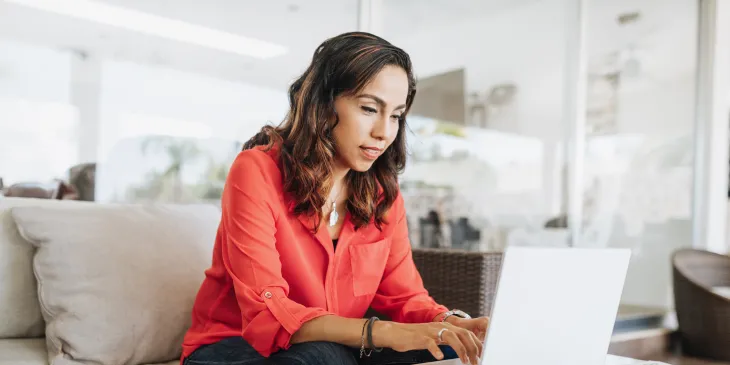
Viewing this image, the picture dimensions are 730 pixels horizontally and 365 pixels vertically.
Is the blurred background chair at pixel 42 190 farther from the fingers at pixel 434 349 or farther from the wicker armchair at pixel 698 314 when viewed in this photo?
the wicker armchair at pixel 698 314

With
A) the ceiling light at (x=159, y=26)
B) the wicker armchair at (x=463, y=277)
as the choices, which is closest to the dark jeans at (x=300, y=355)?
the wicker armchair at (x=463, y=277)

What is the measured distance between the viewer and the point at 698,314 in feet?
10.1

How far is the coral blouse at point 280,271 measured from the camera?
4.08 ft

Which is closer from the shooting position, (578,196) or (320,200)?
(320,200)

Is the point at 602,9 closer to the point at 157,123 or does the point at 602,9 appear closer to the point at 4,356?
the point at 157,123

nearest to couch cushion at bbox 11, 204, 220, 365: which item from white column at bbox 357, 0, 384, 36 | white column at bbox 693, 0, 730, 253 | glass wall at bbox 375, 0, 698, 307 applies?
white column at bbox 357, 0, 384, 36

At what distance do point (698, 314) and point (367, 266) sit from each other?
7.49 ft

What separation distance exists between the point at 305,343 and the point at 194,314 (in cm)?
37

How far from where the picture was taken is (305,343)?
1.19 meters

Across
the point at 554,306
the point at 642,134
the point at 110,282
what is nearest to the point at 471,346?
the point at 554,306

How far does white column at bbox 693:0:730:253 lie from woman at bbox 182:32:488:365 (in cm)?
333

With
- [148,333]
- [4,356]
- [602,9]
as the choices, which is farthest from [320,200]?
[602,9]

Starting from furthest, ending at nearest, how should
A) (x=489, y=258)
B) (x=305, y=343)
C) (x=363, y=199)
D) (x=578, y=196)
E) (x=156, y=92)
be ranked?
(x=578, y=196) → (x=156, y=92) → (x=489, y=258) → (x=363, y=199) → (x=305, y=343)

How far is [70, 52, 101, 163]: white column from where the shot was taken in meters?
2.14
